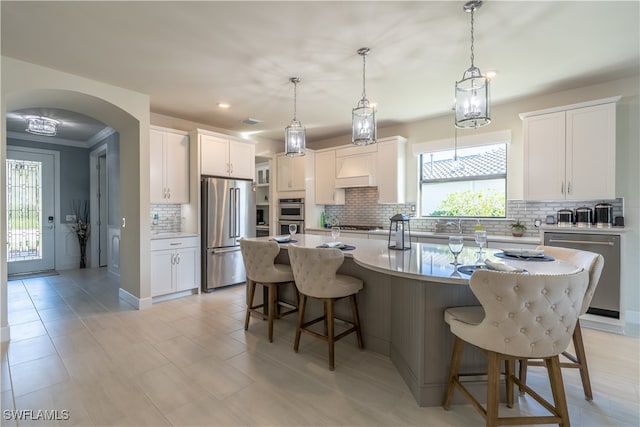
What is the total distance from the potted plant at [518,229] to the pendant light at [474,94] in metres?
2.40

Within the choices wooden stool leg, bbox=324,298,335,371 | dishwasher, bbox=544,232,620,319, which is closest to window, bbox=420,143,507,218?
dishwasher, bbox=544,232,620,319

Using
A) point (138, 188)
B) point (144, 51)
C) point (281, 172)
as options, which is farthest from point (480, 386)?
point (281, 172)

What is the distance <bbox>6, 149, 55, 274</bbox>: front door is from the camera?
5.60m

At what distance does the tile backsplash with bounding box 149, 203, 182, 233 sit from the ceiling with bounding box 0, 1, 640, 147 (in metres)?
1.66

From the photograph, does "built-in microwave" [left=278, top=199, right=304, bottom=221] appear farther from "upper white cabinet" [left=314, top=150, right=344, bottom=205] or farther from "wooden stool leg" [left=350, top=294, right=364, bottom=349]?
"wooden stool leg" [left=350, top=294, right=364, bottom=349]

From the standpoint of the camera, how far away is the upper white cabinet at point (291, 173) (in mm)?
5810

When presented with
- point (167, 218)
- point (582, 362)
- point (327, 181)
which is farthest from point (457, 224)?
point (167, 218)

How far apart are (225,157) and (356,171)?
87.8 inches

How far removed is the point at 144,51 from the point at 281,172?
11.7ft

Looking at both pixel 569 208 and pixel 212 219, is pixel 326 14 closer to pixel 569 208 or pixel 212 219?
pixel 212 219

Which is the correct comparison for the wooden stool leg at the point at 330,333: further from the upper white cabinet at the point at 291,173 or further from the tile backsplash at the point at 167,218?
the upper white cabinet at the point at 291,173

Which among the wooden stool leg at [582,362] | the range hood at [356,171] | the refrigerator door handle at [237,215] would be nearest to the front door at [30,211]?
the refrigerator door handle at [237,215]

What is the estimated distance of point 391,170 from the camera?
4949 millimetres

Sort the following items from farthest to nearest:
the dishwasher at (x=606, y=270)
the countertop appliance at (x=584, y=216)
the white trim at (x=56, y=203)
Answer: the white trim at (x=56, y=203)
the countertop appliance at (x=584, y=216)
the dishwasher at (x=606, y=270)
